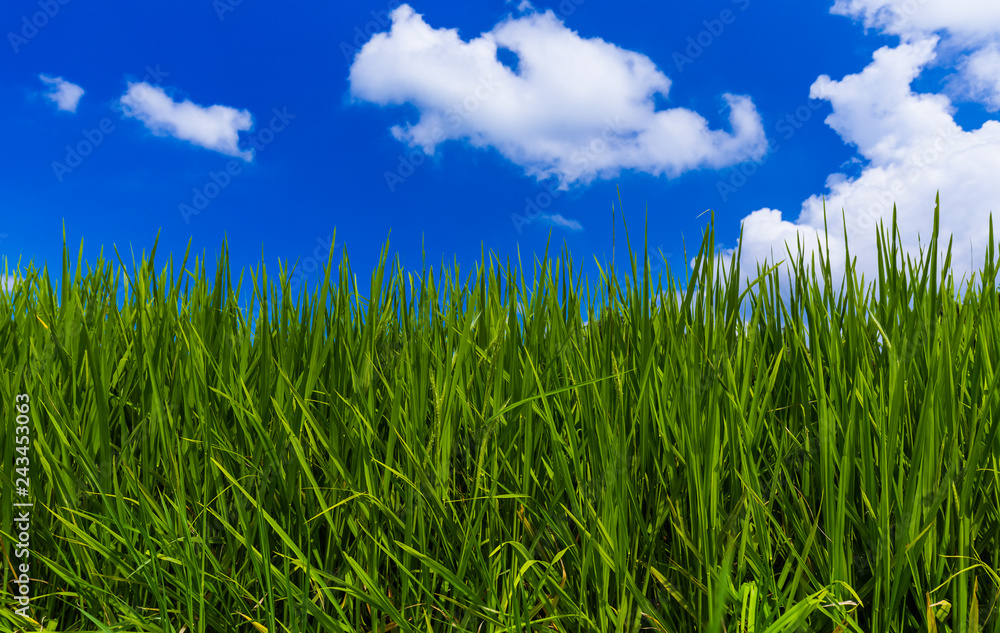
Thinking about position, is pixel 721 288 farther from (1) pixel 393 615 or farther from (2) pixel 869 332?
(1) pixel 393 615

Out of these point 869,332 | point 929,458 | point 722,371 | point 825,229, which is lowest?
point 929,458

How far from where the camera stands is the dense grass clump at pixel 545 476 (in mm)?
1570

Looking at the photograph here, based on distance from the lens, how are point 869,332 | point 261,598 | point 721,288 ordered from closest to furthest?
point 261,598
point 721,288
point 869,332

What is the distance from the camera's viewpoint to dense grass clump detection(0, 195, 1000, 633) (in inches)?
61.8

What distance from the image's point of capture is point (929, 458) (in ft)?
5.29

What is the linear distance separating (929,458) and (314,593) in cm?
171

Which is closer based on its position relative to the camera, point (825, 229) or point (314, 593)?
point (314, 593)

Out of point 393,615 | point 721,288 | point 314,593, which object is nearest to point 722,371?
point 721,288

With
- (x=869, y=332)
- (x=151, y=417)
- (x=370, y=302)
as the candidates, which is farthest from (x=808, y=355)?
(x=151, y=417)

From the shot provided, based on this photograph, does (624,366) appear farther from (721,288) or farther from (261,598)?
(261,598)

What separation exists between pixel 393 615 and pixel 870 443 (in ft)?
4.25

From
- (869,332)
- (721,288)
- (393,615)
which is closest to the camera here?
(393,615)

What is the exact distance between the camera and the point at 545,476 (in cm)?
183

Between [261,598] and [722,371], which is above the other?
[722,371]
